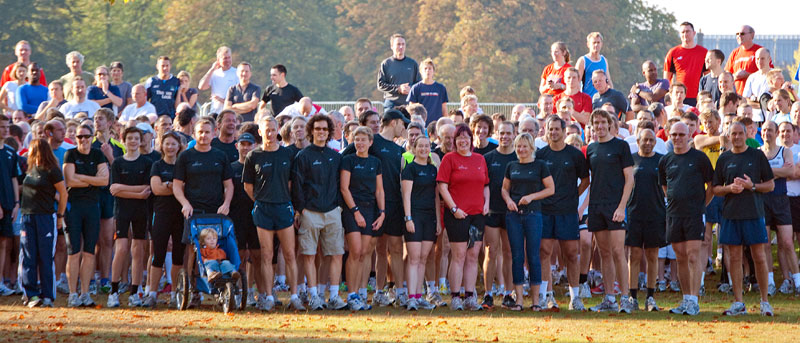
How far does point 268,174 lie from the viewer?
1313 centimetres

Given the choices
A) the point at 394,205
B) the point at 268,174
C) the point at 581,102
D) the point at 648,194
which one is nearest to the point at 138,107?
the point at 268,174

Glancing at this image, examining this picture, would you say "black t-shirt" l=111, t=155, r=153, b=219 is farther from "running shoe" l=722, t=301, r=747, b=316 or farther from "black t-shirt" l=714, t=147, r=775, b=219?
"running shoe" l=722, t=301, r=747, b=316

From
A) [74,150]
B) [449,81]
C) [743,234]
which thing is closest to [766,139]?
[743,234]

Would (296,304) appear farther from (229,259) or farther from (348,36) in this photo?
(348,36)

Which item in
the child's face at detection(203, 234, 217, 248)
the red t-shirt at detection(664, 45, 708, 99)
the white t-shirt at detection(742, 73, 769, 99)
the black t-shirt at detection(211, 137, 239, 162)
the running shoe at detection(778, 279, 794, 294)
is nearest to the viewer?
the child's face at detection(203, 234, 217, 248)

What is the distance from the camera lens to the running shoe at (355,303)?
43.9 ft

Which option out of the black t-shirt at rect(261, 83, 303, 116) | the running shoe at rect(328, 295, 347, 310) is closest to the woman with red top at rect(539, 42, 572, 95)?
the black t-shirt at rect(261, 83, 303, 116)

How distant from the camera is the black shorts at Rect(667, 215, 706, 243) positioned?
13.0m

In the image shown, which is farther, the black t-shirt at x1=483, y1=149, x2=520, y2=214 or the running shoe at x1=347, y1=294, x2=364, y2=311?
the black t-shirt at x1=483, y1=149, x2=520, y2=214

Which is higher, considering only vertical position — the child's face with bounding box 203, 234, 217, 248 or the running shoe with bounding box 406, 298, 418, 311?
the child's face with bounding box 203, 234, 217, 248

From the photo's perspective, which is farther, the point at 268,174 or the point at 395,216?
the point at 395,216

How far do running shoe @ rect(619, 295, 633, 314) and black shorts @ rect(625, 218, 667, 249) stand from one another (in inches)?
23.1

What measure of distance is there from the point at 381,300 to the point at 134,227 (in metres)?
2.89

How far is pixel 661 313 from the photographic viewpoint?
13.2 meters
